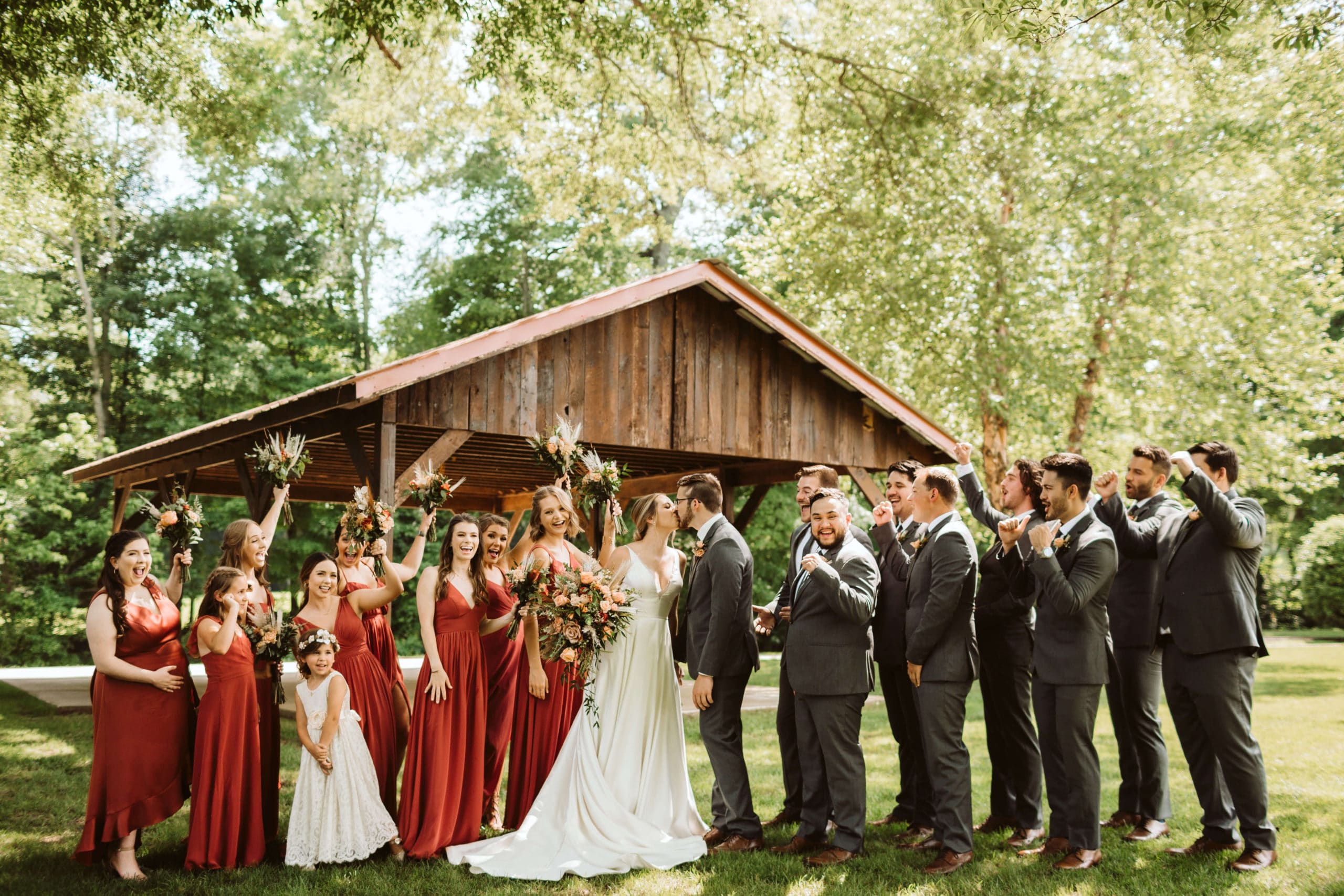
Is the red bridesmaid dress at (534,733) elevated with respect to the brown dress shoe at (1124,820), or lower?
elevated

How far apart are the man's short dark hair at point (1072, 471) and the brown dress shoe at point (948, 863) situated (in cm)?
213

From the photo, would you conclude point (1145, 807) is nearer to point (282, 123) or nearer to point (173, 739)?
point (173, 739)

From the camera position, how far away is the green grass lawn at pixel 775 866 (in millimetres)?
5227

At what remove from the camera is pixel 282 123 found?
29484 mm

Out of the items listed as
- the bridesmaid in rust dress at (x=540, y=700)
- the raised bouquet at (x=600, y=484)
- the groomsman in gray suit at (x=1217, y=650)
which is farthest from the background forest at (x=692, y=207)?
the bridesmaid in rust dress at (x=540, y=700)

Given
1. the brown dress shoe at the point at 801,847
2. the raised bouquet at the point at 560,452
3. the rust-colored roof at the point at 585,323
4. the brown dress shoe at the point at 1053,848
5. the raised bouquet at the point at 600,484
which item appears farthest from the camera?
the rust-colored roof at the point at 585,323

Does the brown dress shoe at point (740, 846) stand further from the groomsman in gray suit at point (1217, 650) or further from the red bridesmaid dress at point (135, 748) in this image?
the red bridesmaid dress at point (135, 748)

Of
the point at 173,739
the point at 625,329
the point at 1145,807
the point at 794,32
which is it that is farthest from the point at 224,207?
the point at 1145,807

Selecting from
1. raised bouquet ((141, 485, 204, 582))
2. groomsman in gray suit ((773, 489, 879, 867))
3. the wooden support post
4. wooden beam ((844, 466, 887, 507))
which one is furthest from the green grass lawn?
wooden beam ((844, 466, 887, 507))

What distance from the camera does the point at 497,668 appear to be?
6.71m

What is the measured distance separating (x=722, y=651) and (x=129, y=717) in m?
3.39

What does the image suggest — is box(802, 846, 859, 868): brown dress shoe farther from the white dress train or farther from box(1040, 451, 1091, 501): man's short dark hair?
box(1040, 451, 1091, 501): man's short dark hair

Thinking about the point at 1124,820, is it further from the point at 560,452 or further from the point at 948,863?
the point at 560,452

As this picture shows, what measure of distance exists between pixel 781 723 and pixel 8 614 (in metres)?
23.8
